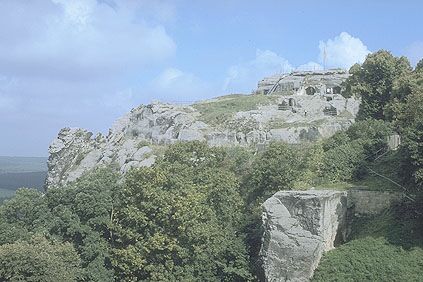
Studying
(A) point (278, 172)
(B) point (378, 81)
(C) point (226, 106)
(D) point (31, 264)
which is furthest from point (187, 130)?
(D) point (31, 264)

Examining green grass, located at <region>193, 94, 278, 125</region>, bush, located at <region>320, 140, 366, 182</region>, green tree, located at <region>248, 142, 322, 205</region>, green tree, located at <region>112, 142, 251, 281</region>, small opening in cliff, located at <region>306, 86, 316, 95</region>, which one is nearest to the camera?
green tree, located at <region>112, 142, 251, 281</region>

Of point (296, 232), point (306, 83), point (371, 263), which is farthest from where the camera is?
point (306, 83)

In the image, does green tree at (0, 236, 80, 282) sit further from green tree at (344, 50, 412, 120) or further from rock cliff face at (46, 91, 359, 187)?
green tree at (344, 50, 412, 120)

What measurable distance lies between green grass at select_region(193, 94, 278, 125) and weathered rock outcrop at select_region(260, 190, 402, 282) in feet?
110

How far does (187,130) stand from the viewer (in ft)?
185

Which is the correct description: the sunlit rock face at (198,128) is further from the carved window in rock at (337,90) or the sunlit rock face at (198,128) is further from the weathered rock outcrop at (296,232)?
the weathered rock outcrop at (296,232)

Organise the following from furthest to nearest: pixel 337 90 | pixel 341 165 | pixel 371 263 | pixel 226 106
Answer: pixel 337 90, pixel 226 106, pixel 341 165, pixel 371 263

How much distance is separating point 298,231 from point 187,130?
33492 millimetres

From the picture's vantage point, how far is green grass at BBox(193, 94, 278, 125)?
194ft

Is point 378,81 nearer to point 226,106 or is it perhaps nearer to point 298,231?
point 298,231

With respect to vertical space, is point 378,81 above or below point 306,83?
below

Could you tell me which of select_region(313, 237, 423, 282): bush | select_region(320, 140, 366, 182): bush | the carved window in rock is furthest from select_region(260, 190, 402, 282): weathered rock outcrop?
the carved window in rock

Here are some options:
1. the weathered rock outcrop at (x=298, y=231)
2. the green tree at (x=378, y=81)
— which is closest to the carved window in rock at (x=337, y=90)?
the green tree at (x=378, y=81)

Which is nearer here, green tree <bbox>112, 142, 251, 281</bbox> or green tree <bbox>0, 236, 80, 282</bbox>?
green tree <bbox>0, 236, 80, 282</bbox>
